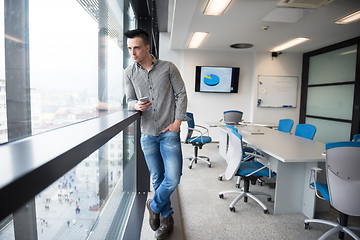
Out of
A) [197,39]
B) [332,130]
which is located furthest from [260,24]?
[332,130]

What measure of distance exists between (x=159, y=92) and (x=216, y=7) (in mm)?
2457

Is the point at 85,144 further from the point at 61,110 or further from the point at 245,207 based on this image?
the point at 245,207

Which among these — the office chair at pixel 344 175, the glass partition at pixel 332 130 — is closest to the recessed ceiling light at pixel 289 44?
the glass partition at pixel 332 130

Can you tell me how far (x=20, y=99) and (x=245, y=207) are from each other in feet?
9.25

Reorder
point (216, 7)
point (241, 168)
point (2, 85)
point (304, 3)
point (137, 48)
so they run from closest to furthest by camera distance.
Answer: point (2, 85) → point (137, 48) → point (241, 168) → point (304, 3) → point (216, 7)

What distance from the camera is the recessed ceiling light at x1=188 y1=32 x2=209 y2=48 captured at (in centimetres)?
520

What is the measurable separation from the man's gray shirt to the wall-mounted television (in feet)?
16.0

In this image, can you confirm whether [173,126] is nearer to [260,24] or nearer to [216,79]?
[260,24]

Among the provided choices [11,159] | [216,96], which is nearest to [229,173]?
[11,159]

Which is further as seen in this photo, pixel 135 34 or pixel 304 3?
pixel 304 3

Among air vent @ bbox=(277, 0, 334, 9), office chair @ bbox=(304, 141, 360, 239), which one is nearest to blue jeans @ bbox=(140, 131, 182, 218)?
office chair @ bbox=(304, 141, 360, 239)

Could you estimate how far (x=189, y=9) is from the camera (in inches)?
144

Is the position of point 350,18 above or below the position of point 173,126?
above

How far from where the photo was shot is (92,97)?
5.47ft
